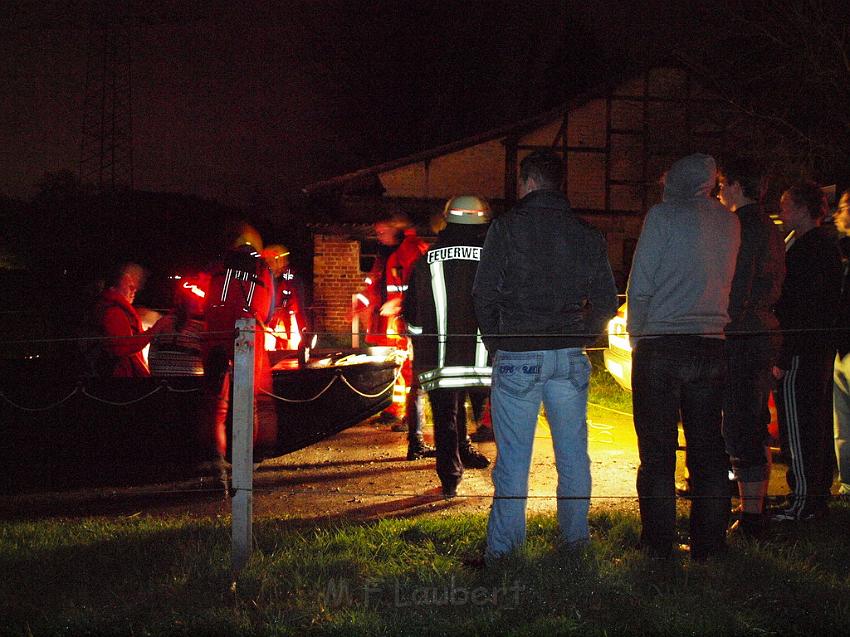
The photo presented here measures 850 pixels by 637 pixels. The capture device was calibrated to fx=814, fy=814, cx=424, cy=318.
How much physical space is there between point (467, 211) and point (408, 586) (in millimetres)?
2413

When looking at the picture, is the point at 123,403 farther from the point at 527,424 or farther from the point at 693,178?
the point at 693,178

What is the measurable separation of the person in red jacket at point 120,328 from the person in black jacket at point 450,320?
229cm

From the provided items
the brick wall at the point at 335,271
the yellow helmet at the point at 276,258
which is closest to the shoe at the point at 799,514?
the yellow helmet at the point at 276,258

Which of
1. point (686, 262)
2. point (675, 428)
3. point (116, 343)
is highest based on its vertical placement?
point (686, 262)

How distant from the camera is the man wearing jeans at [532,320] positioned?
3.83 metres

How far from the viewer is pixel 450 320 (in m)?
5.27

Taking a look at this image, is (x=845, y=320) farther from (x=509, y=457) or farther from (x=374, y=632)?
(x=374, y=632)

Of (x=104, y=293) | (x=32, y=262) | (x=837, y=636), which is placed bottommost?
(x=837, y=636)

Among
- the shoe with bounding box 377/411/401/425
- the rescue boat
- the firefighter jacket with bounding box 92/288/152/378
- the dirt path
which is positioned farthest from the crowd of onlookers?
the shoe with bounding box 377/411/401/425

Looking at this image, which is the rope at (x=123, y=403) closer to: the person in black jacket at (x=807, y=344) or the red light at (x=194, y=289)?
the red light at (x=194, y=289)

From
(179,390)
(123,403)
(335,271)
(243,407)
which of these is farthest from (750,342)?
(335,271)

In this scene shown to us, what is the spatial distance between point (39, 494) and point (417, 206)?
14994mm

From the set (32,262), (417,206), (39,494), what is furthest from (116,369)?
(32,262)

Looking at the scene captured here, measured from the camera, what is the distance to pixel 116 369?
6.33 meters
